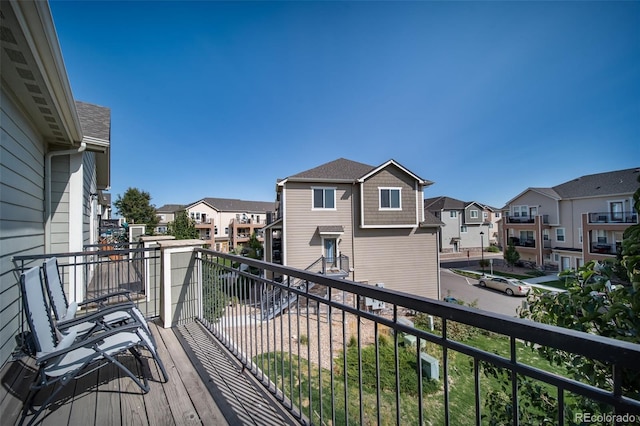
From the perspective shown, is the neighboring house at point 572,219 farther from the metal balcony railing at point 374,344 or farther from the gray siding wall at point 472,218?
the metal balcony railing at point 374,344

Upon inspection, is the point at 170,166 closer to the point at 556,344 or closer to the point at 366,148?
the point at 366,148

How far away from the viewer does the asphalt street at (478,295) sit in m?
12.9

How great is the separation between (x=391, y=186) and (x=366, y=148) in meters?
6.48

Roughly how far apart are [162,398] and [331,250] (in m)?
10.3

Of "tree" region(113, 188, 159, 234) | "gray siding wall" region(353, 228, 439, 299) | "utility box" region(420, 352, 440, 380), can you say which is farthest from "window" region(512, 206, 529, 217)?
"tree" region(113, 188, 159, 234)

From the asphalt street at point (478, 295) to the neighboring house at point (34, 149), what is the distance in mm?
13537

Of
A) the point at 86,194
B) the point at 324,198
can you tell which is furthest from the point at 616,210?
the point at 86,194

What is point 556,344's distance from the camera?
26.8 inches

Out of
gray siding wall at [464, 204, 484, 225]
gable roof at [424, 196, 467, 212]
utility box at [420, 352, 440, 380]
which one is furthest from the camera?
gray siding wall at [464, 204, 484, 225]

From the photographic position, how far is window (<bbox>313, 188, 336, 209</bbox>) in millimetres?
12047

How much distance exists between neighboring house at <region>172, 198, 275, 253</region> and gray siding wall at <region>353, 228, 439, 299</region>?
19481 mm

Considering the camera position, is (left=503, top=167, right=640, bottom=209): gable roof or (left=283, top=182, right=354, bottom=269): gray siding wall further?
(left=503, top=167, right=640, bottom=209): gable roof

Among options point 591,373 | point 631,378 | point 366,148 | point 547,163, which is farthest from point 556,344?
point 547,163

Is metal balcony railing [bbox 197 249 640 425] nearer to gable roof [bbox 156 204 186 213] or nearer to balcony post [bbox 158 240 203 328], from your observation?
balcony post [bbox 158 240 203 328]
